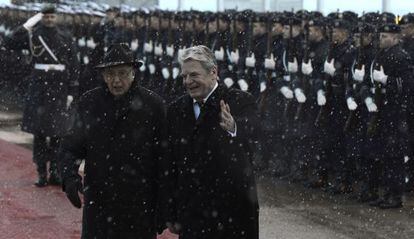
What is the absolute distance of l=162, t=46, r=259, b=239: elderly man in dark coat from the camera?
457cm

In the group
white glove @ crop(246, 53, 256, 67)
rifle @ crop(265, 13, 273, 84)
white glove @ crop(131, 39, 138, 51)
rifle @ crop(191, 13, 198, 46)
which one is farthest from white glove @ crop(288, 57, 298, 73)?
white glove @ crop(131, 39, 138, 51)

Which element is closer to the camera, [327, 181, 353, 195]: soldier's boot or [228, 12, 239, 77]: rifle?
[327, 181, 353, 195]: soldier's boot

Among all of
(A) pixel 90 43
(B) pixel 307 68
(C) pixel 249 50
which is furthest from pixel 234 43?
(A) pixel 90 43

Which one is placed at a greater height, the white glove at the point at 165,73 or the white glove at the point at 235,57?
the white glove at the point at 235,57

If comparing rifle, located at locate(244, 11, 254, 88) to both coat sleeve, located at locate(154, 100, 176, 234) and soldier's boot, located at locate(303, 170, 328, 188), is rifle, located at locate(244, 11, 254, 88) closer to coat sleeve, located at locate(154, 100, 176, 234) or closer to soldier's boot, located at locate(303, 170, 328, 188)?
soldier's boot, located at locate(303, 170, 328, 188)

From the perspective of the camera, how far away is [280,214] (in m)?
8.23

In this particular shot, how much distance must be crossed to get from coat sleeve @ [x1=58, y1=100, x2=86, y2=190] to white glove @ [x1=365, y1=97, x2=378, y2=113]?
4146 millimetres

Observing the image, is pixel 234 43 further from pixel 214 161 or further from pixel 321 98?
pixel 214 161

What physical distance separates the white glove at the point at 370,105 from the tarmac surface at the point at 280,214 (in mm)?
886

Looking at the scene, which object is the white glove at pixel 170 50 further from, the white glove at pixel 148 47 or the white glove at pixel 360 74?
the white glove at pixel 360 74

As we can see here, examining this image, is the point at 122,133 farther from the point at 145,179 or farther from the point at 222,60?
the point at 222,60

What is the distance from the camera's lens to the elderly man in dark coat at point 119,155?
16.1 feet

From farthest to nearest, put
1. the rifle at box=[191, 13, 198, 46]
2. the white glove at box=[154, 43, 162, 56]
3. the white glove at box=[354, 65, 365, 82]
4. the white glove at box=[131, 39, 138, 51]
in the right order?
1. the white glove at box=[131, 39, 138, 51]
2. the white glove at box=[154, 43, 162, 56]
3. the rifle at box=[191, 13, 198, 46]
4. the white glove at box=[354, 65, 365, 82]

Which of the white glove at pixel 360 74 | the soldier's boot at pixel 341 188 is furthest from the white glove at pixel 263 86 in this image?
the white glove at pixel 360 74
